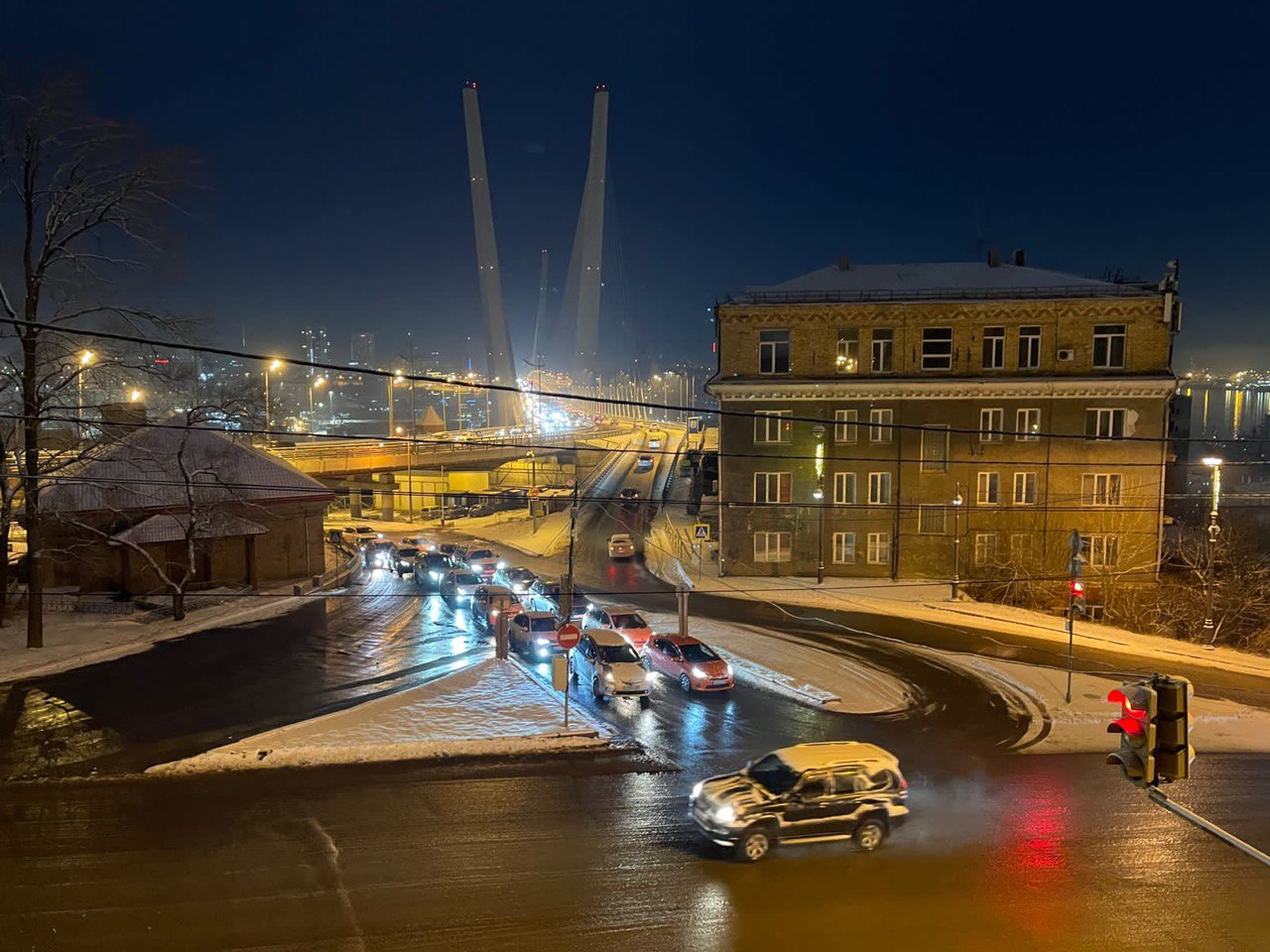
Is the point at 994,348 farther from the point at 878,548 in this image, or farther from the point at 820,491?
the point at 878,548

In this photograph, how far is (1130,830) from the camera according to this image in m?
12.8

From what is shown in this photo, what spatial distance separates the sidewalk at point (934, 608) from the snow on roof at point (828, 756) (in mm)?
15800

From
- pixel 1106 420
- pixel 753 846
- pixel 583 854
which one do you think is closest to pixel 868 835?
pixel 753 846

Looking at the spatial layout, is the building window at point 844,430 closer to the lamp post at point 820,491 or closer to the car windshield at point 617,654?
the lamp post at point 820,491

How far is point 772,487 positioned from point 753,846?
24.6 m

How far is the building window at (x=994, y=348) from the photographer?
33844 millimetres

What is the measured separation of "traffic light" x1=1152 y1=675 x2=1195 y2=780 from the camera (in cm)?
662

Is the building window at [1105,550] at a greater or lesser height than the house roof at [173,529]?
lesser

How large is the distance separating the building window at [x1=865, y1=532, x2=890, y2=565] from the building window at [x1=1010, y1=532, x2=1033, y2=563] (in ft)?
15.6

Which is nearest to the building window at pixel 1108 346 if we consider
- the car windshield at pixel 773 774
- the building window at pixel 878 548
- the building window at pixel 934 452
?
the building window at pixel 934 452

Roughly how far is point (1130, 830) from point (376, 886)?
1096cm

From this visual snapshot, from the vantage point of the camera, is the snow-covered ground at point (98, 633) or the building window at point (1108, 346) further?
the building window at point (1108, 346)

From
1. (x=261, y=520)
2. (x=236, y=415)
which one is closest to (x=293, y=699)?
(x=236, y=415)

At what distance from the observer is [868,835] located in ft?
39.7
